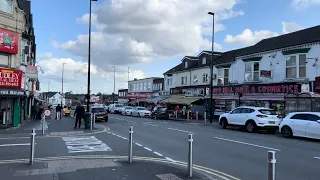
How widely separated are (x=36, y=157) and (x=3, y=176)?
2.79 m

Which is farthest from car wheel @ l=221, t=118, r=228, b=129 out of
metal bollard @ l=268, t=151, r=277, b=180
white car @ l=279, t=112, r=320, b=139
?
metal bollard @ l=268, t=151, r=277, b=180

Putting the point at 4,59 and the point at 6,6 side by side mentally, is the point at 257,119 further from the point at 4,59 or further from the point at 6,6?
the point at 6,6

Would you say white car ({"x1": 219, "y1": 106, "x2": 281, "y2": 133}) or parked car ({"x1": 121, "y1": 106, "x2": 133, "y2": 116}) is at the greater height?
white car ({"x1": 219, "y1": 106, "x2": 281, "y2": 133})

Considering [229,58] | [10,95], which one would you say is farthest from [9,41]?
[229,58]

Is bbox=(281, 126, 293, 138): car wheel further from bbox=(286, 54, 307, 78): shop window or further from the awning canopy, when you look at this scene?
the awning canopy

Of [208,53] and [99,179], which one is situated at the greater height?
[208,53]

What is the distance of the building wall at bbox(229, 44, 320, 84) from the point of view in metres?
24.1

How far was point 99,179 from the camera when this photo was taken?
715cm

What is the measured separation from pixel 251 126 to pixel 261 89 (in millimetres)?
8630

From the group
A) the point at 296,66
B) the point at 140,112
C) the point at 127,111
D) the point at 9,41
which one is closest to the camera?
the point at 9,41

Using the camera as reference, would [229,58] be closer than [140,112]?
Yes

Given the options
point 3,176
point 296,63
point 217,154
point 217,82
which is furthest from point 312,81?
point 3,176

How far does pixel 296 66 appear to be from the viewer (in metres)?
25.9

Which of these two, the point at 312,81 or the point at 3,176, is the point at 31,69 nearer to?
the point at 3,176
